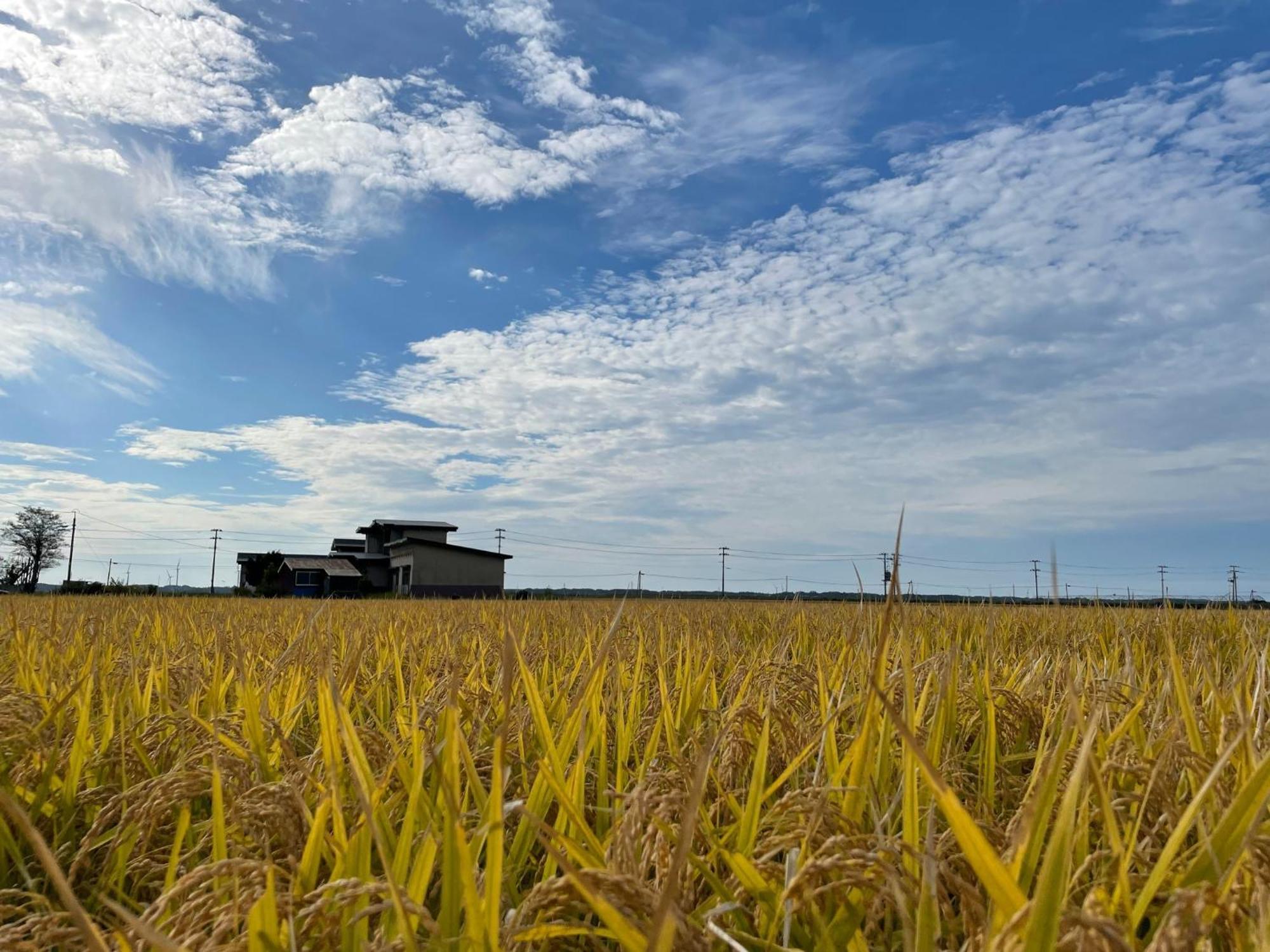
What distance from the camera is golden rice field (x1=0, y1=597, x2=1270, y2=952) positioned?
1.12m

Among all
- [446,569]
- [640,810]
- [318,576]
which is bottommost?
[640,810]

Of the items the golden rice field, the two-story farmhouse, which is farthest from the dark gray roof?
→ the golden rice field

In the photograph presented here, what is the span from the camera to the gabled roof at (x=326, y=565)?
55.6m

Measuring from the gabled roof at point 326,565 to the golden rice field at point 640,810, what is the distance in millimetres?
54805

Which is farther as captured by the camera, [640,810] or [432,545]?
[432,545]

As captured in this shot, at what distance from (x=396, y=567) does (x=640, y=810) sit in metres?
60.7

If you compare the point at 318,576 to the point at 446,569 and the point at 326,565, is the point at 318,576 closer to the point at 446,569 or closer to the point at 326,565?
the point at 326,565

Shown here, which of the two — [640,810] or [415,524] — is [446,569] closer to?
[415,524]

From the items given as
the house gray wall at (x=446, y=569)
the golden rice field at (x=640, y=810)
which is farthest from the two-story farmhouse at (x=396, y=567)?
the golden rice field at (x=640, y=810)

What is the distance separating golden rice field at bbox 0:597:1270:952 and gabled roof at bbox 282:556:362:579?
180 ft

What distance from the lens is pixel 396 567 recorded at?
59219 mm

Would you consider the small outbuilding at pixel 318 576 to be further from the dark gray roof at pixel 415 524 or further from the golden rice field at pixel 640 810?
the golden rice field at pixel 640 810

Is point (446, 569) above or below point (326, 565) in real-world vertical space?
below

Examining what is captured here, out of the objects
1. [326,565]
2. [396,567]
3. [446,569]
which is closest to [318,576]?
[326,565]
